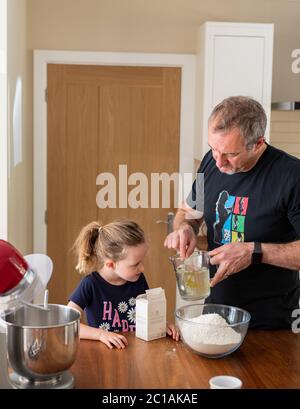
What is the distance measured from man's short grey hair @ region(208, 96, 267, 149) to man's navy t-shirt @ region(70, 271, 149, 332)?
2.18ft

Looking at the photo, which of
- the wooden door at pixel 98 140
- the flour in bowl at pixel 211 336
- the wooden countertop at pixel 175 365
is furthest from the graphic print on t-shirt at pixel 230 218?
the wooden door at pixel 98 140

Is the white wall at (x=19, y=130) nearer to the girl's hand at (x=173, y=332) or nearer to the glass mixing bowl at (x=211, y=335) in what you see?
the girl's hand at (x=173, y=332)

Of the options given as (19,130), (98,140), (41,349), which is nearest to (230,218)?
(41,349)

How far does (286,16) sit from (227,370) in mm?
3160

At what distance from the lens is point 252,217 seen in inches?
90.6

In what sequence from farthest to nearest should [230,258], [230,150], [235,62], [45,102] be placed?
[45,102], [235,62], [230,150], [230,258]

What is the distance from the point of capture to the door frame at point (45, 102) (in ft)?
14.0

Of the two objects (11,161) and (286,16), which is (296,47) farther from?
(11,161)

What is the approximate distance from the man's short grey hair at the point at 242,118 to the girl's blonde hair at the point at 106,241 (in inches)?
18.2

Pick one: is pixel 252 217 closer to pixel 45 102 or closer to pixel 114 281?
pixel 114 281

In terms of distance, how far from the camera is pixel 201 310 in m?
2.07

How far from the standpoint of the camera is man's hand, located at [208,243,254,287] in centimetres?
208

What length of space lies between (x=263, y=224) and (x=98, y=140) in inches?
90.9

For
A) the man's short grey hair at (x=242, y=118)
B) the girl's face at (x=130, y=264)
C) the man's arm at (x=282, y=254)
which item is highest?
the man's short grey hair at (x=242, y=118)
